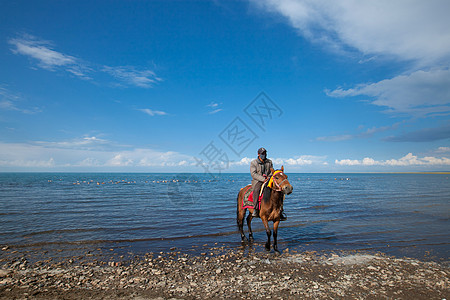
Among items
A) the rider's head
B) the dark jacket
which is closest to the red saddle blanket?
the dark jacket

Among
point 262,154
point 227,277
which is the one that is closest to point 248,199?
point 262,154

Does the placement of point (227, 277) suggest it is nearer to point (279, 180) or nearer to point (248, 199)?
point (279, 180)

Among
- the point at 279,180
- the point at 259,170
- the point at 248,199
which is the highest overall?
the point at 259,170

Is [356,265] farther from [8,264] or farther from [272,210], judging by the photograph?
[8,264]

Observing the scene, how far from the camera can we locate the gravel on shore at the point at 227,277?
586cm

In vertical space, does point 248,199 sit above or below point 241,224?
above

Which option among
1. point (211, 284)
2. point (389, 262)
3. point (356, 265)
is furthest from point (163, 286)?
point (389, 262)

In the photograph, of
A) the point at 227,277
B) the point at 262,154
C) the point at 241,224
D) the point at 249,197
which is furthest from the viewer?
the point at 241,224

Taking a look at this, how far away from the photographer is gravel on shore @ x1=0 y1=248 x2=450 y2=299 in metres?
5.86

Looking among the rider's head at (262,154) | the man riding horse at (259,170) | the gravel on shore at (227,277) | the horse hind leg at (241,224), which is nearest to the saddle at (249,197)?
the man riding horse at (259,170)

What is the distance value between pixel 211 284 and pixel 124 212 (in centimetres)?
1458

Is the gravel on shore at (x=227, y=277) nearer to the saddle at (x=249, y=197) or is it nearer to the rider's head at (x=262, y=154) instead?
the saddle at (x=249, y=197)

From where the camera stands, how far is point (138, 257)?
8.80 metres

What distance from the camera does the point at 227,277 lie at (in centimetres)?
691
